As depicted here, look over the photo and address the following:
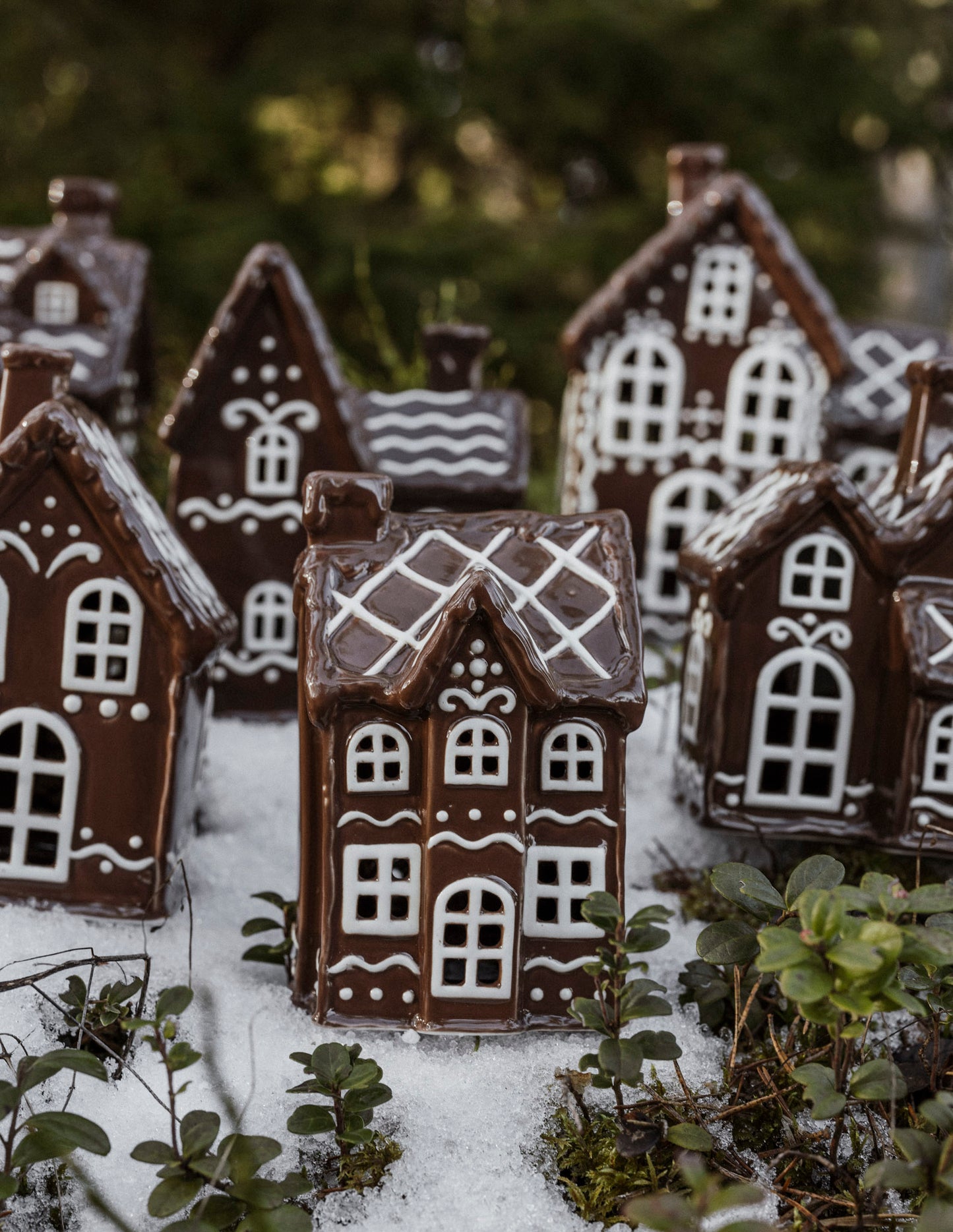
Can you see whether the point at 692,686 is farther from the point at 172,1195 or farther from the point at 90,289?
the point at 90,289

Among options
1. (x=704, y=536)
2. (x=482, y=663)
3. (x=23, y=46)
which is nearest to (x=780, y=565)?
(x=704, y=536)

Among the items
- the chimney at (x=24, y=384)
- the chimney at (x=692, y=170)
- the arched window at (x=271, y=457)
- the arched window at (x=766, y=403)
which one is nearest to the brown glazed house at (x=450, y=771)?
the chimney at (x=24, y=384)

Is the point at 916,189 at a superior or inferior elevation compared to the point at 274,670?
superior

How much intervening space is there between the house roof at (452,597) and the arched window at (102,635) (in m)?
0.42

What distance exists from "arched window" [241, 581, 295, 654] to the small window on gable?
1.23 meters

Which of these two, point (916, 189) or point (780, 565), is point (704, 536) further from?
point (916, 189)

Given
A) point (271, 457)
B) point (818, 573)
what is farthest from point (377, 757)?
point (271, 457)

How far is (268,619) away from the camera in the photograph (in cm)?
389

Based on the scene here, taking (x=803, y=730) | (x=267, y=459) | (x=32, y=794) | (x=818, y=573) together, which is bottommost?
(x=32, y=794)

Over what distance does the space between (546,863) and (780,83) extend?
20.3ft

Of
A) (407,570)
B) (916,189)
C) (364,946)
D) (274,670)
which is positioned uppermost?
(916,189)

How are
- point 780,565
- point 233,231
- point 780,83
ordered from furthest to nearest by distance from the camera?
point 780,83 < point 233,231 < point 780,565

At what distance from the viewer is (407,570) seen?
272 centimetres

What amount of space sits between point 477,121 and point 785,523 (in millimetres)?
6143
